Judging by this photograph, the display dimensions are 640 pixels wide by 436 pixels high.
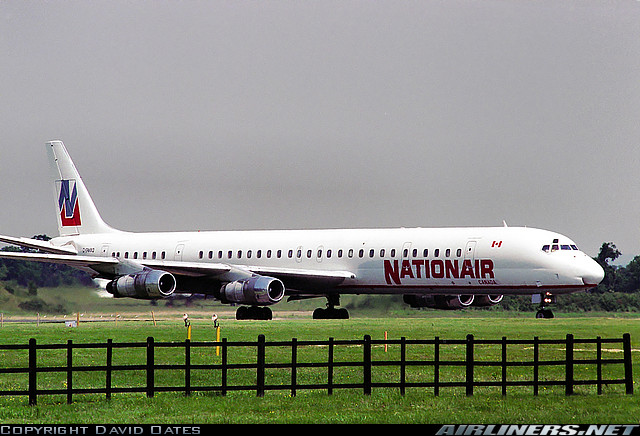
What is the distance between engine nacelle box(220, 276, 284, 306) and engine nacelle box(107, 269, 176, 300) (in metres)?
2.81

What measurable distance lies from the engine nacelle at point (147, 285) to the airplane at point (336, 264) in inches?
2.2

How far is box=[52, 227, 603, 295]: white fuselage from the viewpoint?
52.9 metres

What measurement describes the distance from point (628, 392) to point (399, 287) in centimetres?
3077

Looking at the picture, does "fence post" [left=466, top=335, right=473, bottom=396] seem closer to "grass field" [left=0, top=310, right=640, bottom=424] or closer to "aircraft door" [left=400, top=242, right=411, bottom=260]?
"grass field" [left=0, top=310, right=640, bottom=424]

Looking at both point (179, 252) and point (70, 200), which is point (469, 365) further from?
point (70, 200)

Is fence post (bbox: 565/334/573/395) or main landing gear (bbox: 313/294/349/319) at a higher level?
fence post (bbox: 565/334/573/395)

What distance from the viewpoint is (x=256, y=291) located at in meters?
56.5

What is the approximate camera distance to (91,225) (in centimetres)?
7225

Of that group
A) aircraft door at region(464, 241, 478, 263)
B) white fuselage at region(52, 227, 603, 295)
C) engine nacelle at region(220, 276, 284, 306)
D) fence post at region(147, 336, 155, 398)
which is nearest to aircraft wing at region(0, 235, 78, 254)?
white fuselage at region(52, 227, 603, 295)

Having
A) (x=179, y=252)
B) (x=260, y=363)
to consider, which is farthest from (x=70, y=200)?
(x=260, y=363)

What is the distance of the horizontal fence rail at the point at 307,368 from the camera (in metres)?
24.6

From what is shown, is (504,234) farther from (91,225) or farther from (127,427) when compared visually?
(127,427)

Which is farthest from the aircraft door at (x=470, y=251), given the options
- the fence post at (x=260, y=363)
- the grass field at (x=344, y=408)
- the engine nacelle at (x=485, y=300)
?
the fence post at (x=260, y=363)

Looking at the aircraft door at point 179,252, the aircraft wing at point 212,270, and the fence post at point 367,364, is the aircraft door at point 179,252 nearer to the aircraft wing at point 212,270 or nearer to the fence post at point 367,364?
the aircraft wing at point 212,270
